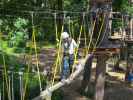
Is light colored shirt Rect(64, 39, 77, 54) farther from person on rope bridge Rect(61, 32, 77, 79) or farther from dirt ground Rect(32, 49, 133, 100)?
dirt ground Rect(32, 49, 133, 100)

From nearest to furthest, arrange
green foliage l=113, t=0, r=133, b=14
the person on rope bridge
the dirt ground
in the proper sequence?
the person on rope bridge < the dirt ground < green foliage l=113, t=0, r=133, b=14

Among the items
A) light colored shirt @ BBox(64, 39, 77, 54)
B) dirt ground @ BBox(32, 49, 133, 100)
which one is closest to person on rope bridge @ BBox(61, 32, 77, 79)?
light colored shirt @ BBox(64, 39, 77, 54)

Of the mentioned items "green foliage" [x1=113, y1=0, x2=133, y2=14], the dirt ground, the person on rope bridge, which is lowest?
the dirt ground

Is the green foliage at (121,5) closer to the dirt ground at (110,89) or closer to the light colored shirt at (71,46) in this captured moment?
the dirt ground at (110,89)

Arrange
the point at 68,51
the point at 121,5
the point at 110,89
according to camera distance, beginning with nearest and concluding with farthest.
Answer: the point at 68,51 → the point at 110,89 → the point at 121,5

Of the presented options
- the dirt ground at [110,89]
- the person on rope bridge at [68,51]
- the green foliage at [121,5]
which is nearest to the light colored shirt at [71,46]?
the person on rope bridge at [68,51]

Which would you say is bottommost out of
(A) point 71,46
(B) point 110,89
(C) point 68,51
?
(B) point 110,89

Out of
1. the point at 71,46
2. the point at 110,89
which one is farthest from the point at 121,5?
the point at 71,46

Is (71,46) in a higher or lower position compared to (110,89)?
higher

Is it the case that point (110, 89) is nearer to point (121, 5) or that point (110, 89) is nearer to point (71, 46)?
point (71, 46)

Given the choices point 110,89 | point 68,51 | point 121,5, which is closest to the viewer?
point 68,51

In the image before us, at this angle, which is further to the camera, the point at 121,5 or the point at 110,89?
the point at 121,5

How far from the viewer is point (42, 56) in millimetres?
16391

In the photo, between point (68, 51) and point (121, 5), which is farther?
point (121, 5)
